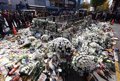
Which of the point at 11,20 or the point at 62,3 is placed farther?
the point at 62,3

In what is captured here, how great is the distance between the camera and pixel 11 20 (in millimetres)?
12820

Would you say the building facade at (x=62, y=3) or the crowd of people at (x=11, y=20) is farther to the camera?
the building facade at (x=62, y=3)

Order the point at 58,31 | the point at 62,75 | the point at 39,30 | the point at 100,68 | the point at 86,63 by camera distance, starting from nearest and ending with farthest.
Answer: the point at 86,63, the point at 62,75, the point at 100,68, the point at 58,31, the point at 39,30

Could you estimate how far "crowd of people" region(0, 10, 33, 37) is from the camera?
1135 centimetres

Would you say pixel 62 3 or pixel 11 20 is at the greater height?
pixel 11 20

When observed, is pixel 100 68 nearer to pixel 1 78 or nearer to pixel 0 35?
pixel 1 78

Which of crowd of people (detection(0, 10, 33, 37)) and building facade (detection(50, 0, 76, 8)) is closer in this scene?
crowd of people (detection(0, 10, 33, 37))

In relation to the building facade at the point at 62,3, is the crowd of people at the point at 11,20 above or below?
above

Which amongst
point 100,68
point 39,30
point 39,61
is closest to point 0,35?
point 39,30

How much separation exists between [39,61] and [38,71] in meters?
0.42

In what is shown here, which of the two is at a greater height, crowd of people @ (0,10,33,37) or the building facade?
crowd of people @ (0,10,33,37)

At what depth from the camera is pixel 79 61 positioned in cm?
457

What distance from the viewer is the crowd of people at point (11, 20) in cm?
1135

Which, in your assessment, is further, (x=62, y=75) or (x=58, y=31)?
Result: (x=58, y=31)
